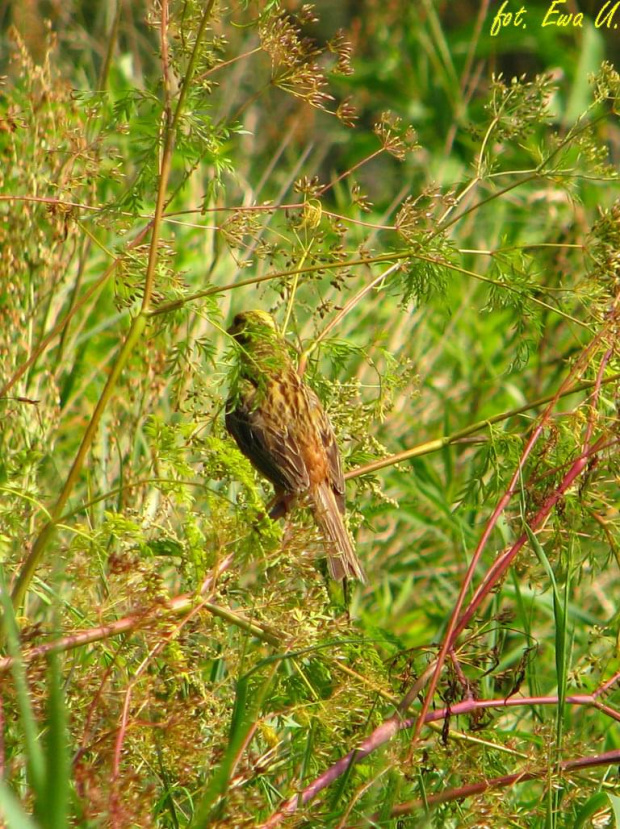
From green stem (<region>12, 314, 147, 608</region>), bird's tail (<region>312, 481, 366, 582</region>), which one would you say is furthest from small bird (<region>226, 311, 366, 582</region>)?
green stem (<region>12, 314, 147, 608</region>)

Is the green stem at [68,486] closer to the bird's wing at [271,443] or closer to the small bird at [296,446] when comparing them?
the small bird at [296,446]

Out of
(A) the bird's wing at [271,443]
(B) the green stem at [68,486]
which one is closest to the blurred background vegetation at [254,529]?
(B) the green stem at [68,486]

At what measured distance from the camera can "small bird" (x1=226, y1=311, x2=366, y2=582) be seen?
3020 mm

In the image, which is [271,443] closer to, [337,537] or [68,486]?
[337,537]

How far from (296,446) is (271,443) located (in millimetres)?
75

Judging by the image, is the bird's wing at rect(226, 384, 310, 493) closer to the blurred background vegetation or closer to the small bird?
the small bird

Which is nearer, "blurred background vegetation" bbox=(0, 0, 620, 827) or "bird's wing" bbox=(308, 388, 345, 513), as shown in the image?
"blurred background vegetation" bbox=(0, 0, 620, 827)

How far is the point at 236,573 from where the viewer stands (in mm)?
2285

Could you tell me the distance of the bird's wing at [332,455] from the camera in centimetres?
318

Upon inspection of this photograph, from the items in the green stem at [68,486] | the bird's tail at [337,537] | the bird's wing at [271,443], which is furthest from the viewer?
the bird's wing at [271,443]

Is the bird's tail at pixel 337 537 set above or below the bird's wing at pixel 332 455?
below

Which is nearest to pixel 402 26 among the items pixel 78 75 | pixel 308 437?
pixel 78 75

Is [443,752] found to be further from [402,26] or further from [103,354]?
[402,26]

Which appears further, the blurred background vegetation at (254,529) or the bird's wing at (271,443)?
the bird's wing at (271,443)
